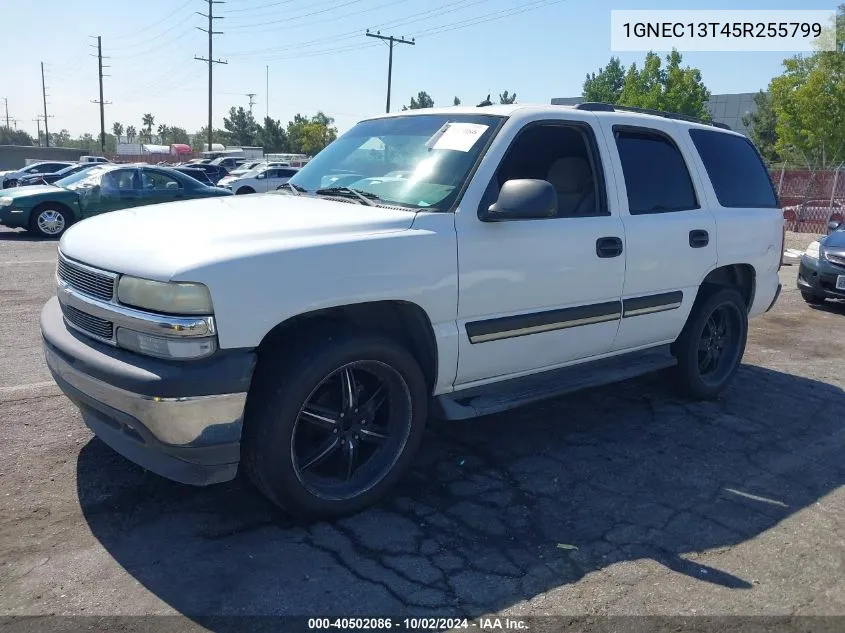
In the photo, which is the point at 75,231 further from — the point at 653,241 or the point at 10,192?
the point at 10,192

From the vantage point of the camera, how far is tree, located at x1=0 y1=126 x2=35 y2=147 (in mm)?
107675

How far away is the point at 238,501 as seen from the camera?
3.50 meters

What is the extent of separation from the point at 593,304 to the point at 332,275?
71.5 inches

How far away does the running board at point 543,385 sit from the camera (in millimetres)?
3734

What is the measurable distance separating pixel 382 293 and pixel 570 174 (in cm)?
174

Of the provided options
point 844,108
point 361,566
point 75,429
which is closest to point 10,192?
point 75,429

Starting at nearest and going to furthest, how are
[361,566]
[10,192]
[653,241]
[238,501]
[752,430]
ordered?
[361,566] < [238,501] < [653,241] < [752,430] < [10,192]

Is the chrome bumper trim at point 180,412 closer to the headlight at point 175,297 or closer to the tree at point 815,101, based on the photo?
the headlight at point 175,297

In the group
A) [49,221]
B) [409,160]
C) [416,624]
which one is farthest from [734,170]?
[49,221]

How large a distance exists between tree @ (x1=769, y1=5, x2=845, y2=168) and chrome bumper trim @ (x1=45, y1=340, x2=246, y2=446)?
3397 centimetres

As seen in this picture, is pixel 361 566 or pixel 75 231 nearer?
pixel 361 566

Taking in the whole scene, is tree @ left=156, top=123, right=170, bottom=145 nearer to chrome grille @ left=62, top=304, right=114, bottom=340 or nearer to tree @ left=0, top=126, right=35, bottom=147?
tree @ left=0, top=126, right=35, bottom=147

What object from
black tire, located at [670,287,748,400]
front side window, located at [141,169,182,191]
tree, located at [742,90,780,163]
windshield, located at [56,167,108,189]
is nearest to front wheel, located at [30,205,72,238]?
windshield, located at [56,167,108,189]

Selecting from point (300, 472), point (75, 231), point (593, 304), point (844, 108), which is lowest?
point (300, 472)
